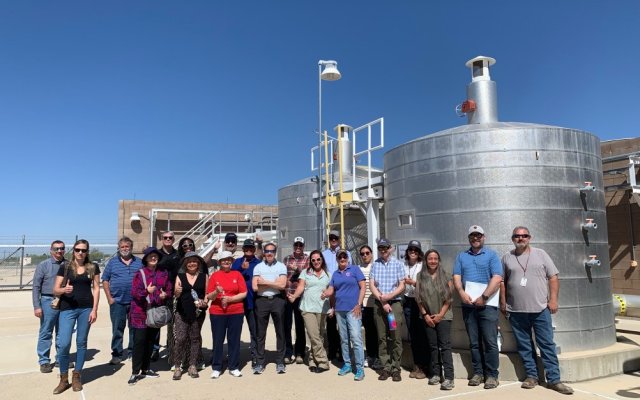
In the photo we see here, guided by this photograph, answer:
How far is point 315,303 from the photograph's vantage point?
662 centimetres

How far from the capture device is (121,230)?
2167 centimetres

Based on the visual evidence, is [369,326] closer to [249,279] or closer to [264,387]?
[264,387]

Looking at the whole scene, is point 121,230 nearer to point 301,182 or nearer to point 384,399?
point 301,182

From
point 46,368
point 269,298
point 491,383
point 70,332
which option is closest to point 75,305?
point 70,332

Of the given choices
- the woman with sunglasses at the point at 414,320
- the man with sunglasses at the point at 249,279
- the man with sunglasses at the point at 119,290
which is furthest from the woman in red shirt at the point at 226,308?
the woman with sunglasses at the point at 414,320

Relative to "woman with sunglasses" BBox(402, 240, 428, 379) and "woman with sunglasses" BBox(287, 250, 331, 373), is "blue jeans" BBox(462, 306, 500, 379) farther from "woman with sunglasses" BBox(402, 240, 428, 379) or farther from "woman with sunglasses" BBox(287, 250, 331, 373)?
"woman with sunglasses" BBox(287, 250, 331, 373)

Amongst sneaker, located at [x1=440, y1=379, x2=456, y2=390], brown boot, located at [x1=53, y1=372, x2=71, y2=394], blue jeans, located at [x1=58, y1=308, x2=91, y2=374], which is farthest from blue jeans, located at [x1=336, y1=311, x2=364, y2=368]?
brown boot, located at [x1=53, y1=372, x2=71, y2=394]

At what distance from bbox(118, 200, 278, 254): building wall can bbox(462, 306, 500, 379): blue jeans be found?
50.8ft

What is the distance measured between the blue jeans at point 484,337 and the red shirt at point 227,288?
10.0ft

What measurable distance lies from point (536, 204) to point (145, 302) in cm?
569

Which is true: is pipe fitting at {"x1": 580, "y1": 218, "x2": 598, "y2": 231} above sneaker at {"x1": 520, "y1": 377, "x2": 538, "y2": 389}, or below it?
above

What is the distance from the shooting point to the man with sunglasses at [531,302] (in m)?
5.77

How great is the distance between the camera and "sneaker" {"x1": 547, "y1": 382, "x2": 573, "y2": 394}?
5516mm

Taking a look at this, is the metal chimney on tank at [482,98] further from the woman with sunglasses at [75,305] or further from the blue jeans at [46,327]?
the blue jeans at [46,327]
